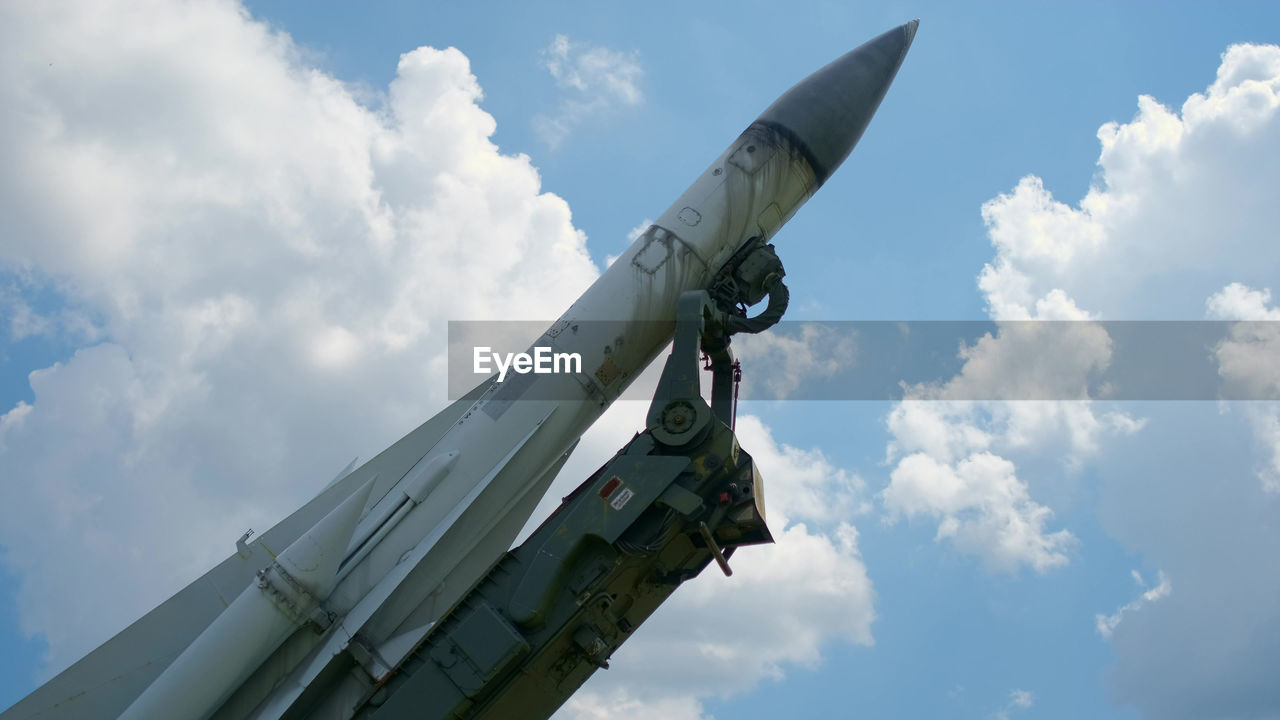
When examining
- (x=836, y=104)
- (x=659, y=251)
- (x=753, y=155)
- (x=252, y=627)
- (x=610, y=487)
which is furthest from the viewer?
(x=836, y=104)

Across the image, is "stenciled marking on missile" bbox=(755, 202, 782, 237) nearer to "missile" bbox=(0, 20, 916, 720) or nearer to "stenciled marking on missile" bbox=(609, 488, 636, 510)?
"missile" bbox=(0, 20, 916, 720)

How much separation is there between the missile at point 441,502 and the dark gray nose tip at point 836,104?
0.02m

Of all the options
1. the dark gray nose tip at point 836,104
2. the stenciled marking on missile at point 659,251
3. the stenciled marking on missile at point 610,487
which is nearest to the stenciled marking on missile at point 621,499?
the stenciled marking on missile at point 610,487

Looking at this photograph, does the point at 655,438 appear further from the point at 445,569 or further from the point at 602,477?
the point at 445,569

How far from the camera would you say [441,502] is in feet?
24.3

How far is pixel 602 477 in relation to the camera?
22.5 feet

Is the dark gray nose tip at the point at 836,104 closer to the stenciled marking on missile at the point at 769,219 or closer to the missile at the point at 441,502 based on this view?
the missile at the point at 441,502

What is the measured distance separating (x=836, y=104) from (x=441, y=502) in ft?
17.8

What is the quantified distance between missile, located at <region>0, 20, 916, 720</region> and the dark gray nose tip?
0.8 inches

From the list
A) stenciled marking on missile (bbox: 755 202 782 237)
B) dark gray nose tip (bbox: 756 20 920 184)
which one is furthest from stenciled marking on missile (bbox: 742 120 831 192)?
stenciled marking on missile (bbox: 755 202 782 237)

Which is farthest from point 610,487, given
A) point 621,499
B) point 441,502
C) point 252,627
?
point 252,627

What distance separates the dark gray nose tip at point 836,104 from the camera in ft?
29.7

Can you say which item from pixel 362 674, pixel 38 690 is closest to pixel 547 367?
pixel 362 674

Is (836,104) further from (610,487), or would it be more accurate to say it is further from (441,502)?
(441,502)
